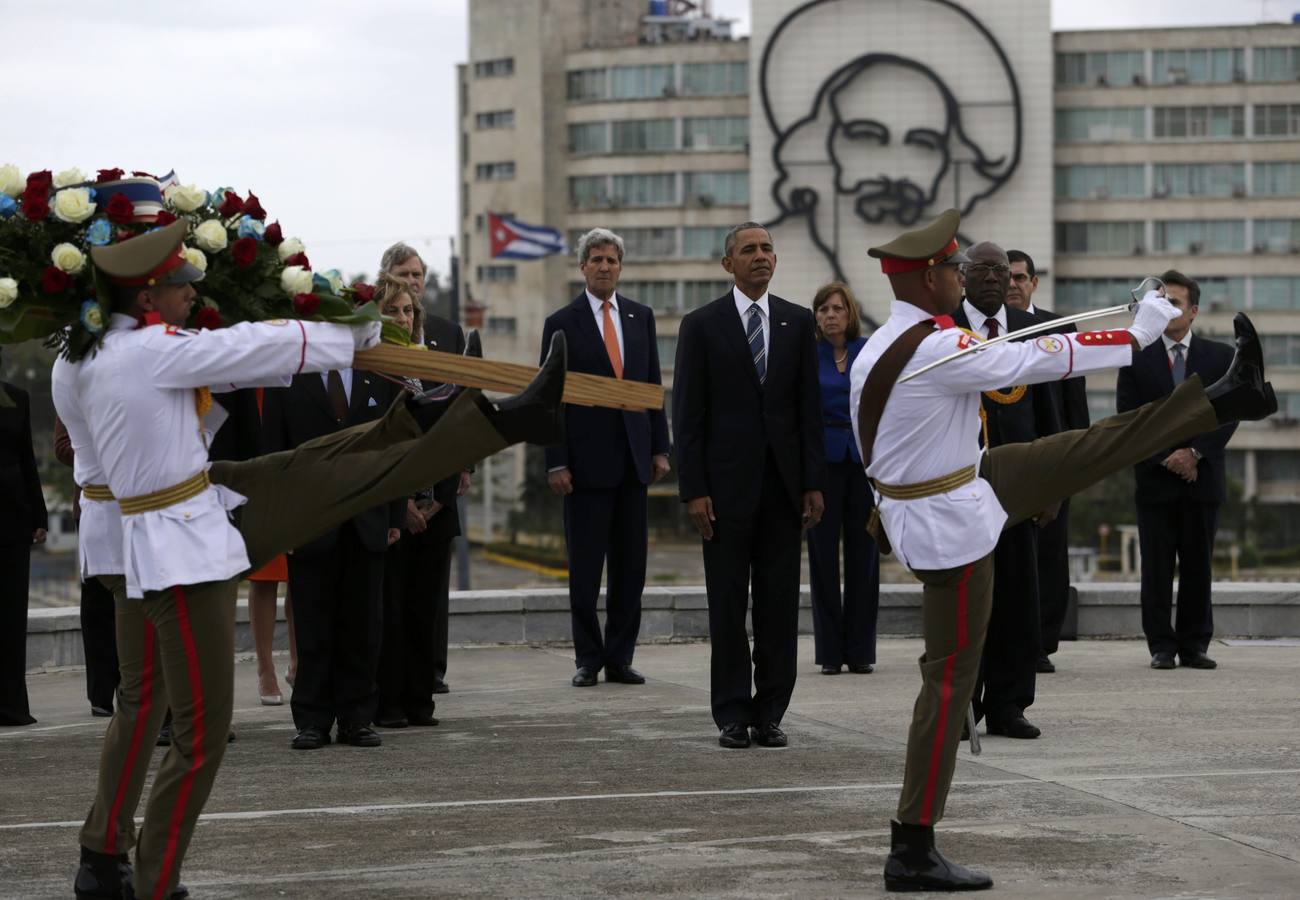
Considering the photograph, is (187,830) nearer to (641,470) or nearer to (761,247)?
(761,247)

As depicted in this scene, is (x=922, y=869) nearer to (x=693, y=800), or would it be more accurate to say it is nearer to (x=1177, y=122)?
(x=693, y=800)

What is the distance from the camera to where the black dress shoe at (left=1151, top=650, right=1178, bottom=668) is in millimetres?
11789

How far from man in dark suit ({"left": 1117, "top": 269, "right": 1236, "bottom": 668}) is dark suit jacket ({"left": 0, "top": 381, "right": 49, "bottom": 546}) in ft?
20.4

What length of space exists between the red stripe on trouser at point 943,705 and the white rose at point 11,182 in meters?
3.29

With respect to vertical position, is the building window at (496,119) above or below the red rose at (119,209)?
above

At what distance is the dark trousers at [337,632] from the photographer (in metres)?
9.22

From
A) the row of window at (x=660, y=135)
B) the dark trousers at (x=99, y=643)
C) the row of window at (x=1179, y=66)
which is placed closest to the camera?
the dark trousers at (x=99, y=643)

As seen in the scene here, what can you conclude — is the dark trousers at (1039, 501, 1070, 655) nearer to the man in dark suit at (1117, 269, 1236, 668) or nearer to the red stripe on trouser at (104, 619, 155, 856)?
the man in dark suit at (1117, 269, 1236, 668)

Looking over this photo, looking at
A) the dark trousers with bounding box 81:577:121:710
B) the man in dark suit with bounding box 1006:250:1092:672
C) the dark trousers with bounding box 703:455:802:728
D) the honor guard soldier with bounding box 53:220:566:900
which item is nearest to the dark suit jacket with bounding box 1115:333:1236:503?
the man in dark suit with bounding box 1006:250:1092:672

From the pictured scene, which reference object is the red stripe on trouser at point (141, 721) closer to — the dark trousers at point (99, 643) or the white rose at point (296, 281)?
the white rose at point (296, 281)

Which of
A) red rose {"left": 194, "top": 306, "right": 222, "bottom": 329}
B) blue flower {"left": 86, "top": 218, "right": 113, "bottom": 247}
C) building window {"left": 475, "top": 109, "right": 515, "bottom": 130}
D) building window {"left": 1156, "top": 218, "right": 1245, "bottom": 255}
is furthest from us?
building window {"left": 475, "top": 109, "right": 515, "bottom": 130}

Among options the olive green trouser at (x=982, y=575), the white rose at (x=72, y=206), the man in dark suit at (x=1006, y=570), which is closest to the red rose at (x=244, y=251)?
the white rose at (x=72, y=206)

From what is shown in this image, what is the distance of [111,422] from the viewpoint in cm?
600

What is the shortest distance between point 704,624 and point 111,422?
27.3 feet
